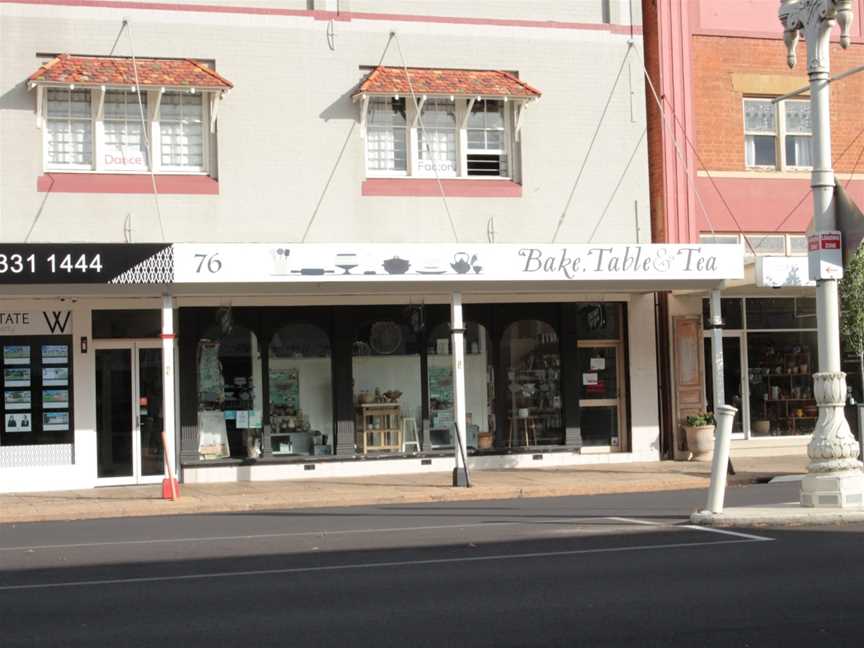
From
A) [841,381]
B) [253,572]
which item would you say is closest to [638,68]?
[841,381]

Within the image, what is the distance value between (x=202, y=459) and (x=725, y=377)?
1008 cm

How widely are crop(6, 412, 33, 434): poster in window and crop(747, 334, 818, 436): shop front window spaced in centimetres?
1332

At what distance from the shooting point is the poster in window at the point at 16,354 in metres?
19.3

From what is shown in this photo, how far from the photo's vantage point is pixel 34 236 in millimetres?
19172

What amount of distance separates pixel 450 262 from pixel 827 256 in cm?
660

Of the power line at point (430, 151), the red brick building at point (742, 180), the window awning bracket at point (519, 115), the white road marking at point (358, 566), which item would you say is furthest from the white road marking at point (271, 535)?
the window awning bracket at point (519, 115)

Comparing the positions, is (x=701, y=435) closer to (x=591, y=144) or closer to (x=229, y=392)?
(x=591, y=144)

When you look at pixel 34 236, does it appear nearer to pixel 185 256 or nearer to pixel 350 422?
pixel 185 256

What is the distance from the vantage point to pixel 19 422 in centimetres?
1927

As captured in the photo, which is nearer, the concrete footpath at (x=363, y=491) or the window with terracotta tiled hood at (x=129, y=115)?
the concrete footpath at (x=363, y=491)

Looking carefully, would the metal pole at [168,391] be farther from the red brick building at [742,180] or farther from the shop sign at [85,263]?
the red brick building at [742,180]

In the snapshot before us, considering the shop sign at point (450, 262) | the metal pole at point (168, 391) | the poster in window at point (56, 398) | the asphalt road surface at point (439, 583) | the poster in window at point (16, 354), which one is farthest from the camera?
the poster in window at point (56, 398)

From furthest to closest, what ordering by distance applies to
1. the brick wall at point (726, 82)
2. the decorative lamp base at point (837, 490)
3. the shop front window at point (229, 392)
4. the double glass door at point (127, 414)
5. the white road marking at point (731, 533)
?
the brick wall at point (726, 82), the shop front window at point (229, 392), the double glass door at point (127, 414), the decorative lamp base at point (837, 490), the white road marking at point (731, 533)

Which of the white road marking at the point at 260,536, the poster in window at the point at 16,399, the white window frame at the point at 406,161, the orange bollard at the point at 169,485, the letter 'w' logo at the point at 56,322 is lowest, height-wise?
the white road marking at the point at 260,536
